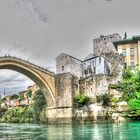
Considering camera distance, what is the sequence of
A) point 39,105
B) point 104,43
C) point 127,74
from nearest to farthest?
point 127,74 < point 39,105 < point 104,43

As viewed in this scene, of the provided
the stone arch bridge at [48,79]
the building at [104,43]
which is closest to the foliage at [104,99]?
the stone arch bridge at [48,79]

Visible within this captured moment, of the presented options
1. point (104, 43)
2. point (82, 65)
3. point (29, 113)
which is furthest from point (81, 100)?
point (29, 113)

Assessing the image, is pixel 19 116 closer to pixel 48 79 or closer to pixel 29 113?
pixel 29 113

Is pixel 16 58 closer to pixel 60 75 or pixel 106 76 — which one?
pixel 60 75

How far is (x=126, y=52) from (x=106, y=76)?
10247 mm

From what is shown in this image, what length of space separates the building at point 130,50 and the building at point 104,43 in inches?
275

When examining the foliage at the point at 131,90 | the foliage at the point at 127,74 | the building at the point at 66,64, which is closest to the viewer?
the foliage at the point at 131,90

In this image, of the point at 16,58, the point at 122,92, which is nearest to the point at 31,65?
the point at 16,58

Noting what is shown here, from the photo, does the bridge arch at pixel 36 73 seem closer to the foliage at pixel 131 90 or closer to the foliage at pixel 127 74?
the foliage at pixel 131 90

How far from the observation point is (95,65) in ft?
161

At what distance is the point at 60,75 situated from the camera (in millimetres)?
46594

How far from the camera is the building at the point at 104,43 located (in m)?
60.7

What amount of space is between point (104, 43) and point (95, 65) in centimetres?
1326

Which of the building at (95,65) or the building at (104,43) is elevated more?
the building at (104,43)
